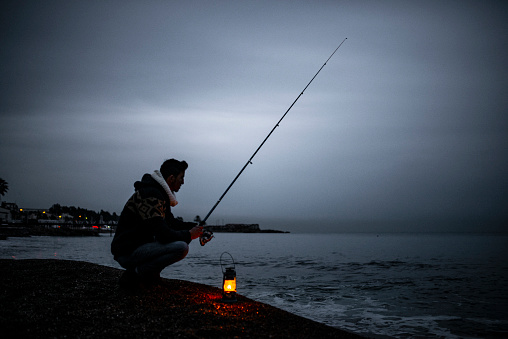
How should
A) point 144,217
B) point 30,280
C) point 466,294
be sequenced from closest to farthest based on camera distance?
point 144,217 < point 30,280 < point 466,294

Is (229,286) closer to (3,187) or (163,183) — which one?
(163,183)

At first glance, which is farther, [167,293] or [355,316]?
[355,316]

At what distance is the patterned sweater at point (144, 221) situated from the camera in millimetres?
4375

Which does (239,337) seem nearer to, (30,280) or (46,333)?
(46,333)

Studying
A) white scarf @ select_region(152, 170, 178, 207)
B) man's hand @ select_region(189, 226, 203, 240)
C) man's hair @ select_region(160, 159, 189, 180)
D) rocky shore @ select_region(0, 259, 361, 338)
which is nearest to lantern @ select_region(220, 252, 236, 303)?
rocky shore @ select_region(0, 259, 361, 338)

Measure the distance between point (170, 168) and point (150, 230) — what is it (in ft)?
2.98

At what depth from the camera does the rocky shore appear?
136 inches

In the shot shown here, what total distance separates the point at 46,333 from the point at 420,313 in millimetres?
7404

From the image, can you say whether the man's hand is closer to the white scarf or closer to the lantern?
the white scarf

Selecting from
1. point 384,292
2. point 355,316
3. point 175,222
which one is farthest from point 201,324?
point 384,292

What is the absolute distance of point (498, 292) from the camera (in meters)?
11.1

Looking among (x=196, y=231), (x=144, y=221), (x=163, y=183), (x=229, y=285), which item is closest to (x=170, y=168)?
(x=163, y=183)

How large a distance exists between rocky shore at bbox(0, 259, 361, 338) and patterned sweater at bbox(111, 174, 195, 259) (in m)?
0.79

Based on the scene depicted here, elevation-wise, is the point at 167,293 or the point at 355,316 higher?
the point at 167,293
